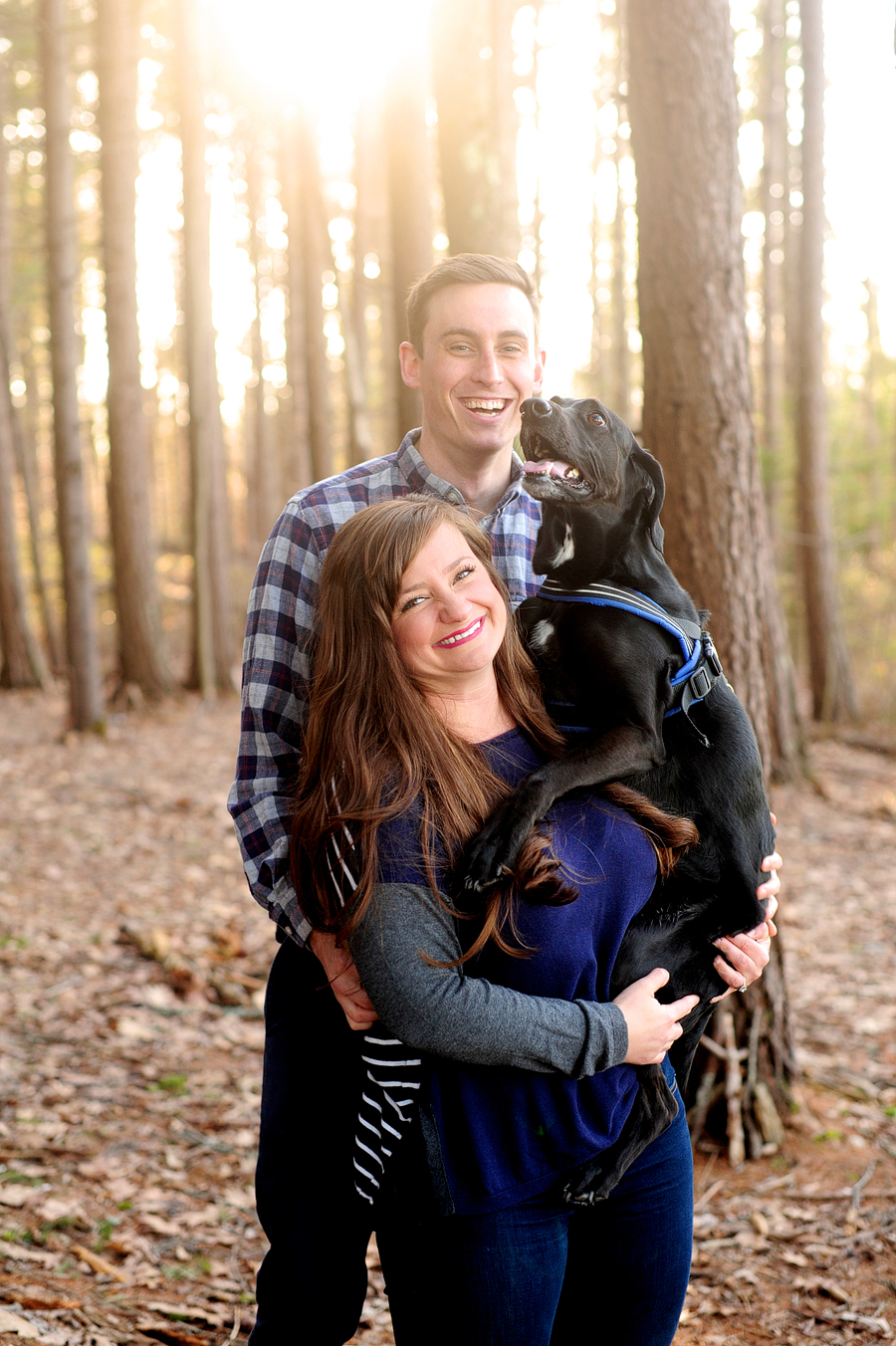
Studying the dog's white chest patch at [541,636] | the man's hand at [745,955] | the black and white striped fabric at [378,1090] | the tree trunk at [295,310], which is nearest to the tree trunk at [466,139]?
the dog's white chest patch at [541,636]

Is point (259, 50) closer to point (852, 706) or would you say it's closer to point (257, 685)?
point (852, 706)

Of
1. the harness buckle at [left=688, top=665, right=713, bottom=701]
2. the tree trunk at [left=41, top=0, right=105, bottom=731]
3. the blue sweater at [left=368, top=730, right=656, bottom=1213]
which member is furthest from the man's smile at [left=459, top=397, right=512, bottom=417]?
the tree trunk at [left=41, top=0, right=105, bottom=731]

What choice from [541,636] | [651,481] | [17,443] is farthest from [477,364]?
[17,443]

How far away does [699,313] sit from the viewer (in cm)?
354

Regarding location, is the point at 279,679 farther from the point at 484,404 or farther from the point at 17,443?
the point at 17,443

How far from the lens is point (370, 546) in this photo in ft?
6.31

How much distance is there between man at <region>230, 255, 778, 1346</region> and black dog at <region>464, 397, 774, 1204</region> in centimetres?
15

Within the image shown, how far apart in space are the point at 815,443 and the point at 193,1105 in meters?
9.75

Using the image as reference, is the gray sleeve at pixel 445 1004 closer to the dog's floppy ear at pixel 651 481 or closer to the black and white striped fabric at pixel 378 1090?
the black and white striped fabric at pixel 378 1090

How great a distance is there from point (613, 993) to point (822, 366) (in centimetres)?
1064

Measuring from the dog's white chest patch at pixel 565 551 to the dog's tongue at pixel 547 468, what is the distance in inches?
5.2

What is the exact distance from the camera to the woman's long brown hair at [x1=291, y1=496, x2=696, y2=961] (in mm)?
1757

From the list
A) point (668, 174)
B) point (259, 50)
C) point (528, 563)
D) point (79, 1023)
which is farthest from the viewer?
point (259, 50)

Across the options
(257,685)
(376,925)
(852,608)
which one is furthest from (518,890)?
(852,608)
